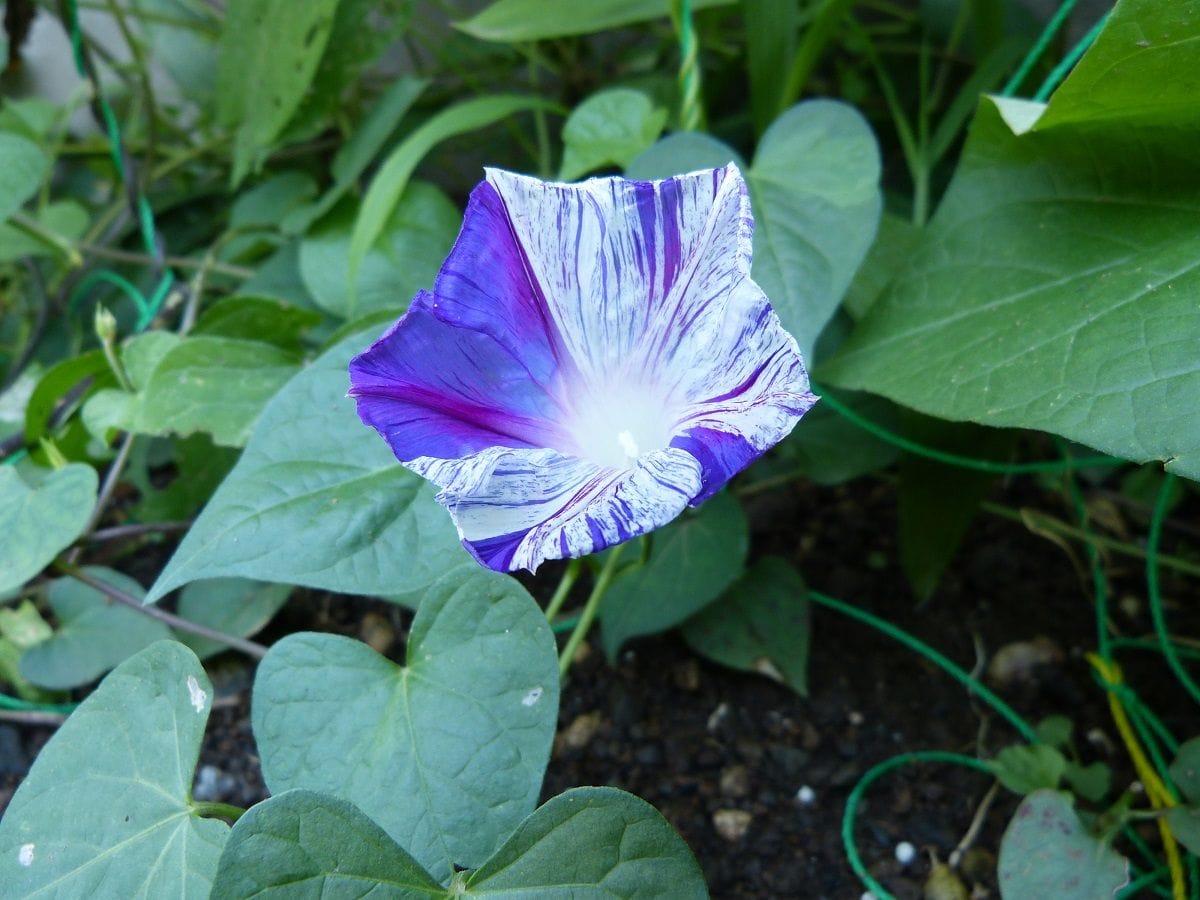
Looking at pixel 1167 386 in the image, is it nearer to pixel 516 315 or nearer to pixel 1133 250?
pixel 1133 250

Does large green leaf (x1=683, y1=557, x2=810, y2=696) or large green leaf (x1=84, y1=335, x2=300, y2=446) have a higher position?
large green leaf (x1=84, y1=335, x2=300, y2=446)

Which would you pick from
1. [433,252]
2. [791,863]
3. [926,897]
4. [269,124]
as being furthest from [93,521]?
[926,897]

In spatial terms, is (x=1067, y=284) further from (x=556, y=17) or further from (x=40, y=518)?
(x=40, y=518)

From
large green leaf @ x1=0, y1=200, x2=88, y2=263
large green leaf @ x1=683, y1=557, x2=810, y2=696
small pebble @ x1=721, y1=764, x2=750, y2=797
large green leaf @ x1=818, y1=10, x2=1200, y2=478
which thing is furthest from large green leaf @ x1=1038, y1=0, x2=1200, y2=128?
large green leaf @ x1=0, y1=200, x2=88, y2=263

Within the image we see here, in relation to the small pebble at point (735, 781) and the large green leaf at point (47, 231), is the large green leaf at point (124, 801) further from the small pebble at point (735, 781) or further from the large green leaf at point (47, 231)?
the large green leaf at point (47, 231)

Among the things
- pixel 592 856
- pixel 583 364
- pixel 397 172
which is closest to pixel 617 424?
pixel 583 364

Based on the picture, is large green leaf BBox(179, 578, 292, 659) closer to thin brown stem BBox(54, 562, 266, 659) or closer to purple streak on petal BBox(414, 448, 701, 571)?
thin brown stem BBox(54, 562, 266, 659)
